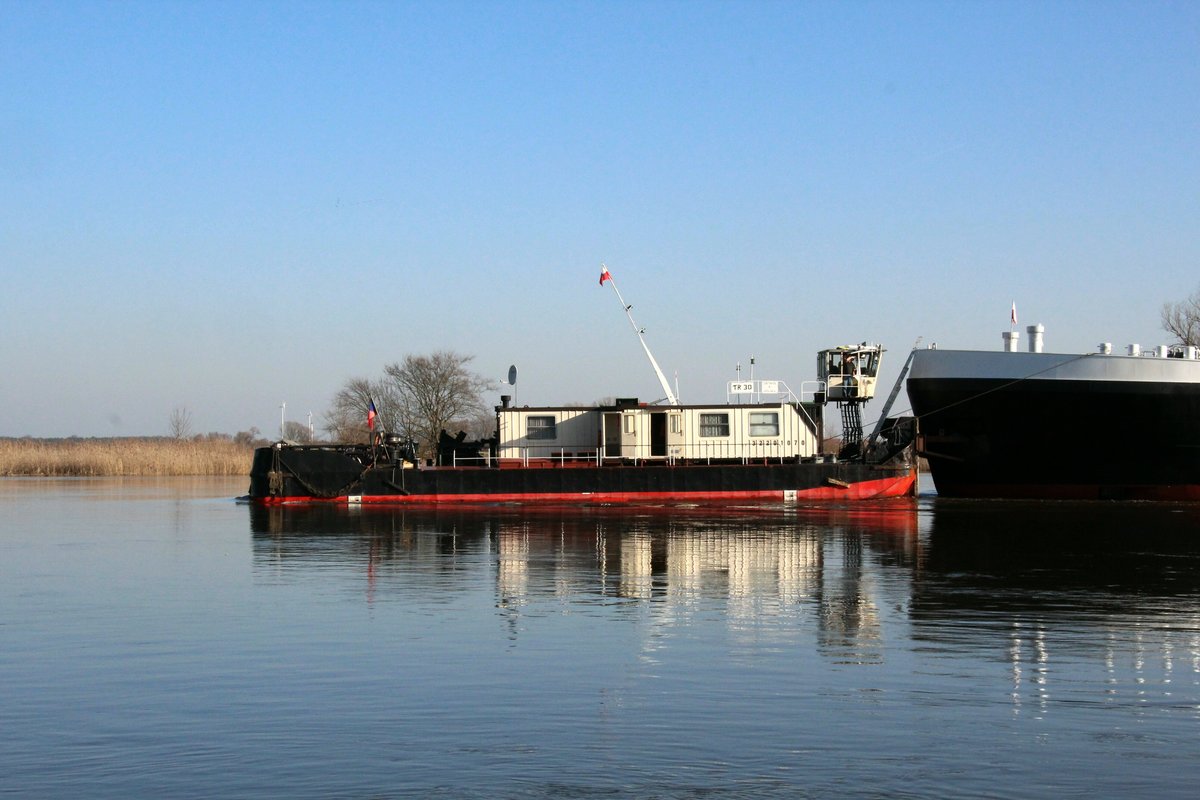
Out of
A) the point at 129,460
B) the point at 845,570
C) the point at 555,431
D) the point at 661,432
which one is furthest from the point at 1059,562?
the point at 129,460

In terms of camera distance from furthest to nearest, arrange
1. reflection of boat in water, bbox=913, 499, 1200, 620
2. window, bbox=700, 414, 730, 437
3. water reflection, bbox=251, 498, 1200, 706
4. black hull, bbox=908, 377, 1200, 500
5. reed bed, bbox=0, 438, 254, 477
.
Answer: reed bed, bbox=0, 438, 254, 477 < window, bbox=700, 414, 730, 437 < black hull, bbox=908, 377, 1200, 500 < reflection of boat in water, bbox=913, 499, 1200, 620 < water reflection, bbox=251, 498, 1200, 706

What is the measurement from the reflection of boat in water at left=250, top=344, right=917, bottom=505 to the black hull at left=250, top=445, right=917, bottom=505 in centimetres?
3

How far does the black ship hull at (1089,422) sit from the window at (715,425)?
817cm

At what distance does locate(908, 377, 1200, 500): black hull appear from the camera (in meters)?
38.7

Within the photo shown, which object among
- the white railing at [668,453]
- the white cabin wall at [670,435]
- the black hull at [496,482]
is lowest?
the black hull at [496,482]

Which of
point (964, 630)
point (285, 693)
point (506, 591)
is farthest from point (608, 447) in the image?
point (285, 693)

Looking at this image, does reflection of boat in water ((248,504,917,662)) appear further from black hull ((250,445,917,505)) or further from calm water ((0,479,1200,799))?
black hull ((250,445,917,505))

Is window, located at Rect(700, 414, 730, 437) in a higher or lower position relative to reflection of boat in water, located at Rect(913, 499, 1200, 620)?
higher

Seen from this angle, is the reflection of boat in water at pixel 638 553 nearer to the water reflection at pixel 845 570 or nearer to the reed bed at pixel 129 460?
the water reflection at pixel 845 570

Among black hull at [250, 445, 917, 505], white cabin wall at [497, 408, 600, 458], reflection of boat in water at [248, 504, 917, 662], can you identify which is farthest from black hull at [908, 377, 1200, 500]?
white cabin wall at [497, 408, 600, 458]

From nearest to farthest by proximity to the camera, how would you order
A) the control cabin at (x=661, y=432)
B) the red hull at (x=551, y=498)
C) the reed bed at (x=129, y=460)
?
1. the red hull at (x=551, y=498)
2. the control cabin at (x=661, y=432)
3. the reed bed at (x=129, y=460)

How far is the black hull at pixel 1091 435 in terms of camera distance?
127 ft

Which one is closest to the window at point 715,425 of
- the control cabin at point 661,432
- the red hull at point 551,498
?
the control cabin at point 661,432

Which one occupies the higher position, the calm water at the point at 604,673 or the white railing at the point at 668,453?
the white railing at the point at 668,453
